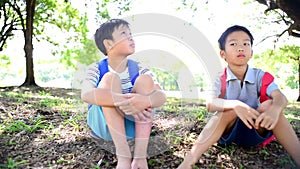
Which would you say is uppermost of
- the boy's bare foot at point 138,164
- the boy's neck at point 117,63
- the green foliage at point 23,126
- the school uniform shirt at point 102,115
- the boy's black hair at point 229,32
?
the boy's black hair at point 229,32

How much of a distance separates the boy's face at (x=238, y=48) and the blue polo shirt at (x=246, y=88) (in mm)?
88

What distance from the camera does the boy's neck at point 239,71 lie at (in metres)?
2.07

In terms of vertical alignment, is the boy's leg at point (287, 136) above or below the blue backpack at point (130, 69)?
below

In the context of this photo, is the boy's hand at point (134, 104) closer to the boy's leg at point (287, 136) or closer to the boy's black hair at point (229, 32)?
the boy's black hair at point (229, 32)

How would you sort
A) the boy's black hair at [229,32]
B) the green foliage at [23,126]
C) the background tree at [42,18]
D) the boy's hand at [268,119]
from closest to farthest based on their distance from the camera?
the boy's hand at [268,119] → the boy's black hair at [229,32] → the green foliage at [23,126] → the background tree at [42,18]

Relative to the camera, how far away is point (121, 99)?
1.85 meters

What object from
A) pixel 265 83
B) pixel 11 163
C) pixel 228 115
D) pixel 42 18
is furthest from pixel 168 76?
pixel 42 18

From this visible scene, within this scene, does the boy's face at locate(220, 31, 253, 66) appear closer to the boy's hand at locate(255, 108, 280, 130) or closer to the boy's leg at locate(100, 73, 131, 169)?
the boy's hand at locate(255, 108, 280, 130)

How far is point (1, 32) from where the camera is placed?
11.9 meters

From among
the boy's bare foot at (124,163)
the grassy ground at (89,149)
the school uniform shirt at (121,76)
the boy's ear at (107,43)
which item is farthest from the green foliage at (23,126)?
the boy's bare foot at (124,163)

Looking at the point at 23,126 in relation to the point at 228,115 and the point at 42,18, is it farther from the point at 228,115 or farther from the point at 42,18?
the point at 42,18

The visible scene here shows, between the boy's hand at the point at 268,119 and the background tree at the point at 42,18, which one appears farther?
the background tree at the point at 42,18

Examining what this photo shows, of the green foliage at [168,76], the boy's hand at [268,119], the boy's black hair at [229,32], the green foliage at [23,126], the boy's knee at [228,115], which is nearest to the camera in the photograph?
the boy's hand at [268,119]

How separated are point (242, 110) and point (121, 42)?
2.97 ft
